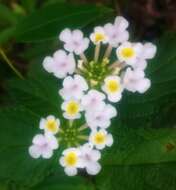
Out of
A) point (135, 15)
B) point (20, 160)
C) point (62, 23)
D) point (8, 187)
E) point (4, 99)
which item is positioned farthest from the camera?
point (135, 15)

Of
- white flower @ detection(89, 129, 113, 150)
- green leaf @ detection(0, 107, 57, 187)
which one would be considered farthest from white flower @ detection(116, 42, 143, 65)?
green leaf @ detection(0, 107, 57, 187)

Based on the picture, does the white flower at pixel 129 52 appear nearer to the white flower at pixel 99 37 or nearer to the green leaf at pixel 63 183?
the white flower at pixel 99 37

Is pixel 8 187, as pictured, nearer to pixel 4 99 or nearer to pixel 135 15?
pixel 4 99

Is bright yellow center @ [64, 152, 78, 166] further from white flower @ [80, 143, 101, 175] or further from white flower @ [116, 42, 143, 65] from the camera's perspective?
white flower @ [116, 42, 143, 65]

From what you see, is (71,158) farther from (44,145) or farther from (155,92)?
(155,92)

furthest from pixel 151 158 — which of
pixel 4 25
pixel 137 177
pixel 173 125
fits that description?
pixel 4 25

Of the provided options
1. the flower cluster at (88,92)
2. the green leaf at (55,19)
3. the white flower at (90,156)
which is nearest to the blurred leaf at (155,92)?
the flower cluster at (88,92)
